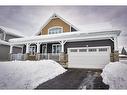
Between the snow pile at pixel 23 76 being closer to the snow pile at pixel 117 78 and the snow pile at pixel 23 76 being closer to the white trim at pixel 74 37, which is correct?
the snow pile at pixel 117 78

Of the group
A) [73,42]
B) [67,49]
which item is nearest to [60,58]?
[67,49]

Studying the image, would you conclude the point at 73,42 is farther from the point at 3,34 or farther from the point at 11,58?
the point at 3,34

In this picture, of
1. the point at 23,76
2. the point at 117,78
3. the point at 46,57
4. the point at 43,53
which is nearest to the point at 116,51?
the point at 117,78

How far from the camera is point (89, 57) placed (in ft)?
19.1

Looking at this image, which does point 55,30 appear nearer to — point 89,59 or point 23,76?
point 89,59

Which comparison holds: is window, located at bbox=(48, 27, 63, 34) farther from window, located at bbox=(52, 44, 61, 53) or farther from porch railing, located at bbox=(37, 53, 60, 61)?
porch railing, located at bbox=(37, 53, 60, 61)

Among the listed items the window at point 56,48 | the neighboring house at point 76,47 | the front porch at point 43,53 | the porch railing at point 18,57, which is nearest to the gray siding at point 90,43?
the neighboring house at point 76,47

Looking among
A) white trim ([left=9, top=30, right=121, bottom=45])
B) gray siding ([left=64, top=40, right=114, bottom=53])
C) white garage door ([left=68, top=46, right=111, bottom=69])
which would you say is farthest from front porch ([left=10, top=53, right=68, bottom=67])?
white trim ([left=9, top=30, right=121, bottom=45])

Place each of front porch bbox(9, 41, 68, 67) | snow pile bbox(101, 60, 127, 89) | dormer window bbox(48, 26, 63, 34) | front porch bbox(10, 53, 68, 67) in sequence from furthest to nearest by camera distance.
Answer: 1. dormer window bbox(48, 26, 63, 34)
2. front porch bbox(9, 41, 68, 67)
3. front porch bbox(10, 53, 68, 67)
4. snow pile bbox(101, 60, 127, 89)

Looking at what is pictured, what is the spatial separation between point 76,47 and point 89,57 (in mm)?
1055

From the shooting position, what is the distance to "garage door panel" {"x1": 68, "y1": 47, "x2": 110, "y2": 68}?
547cm
